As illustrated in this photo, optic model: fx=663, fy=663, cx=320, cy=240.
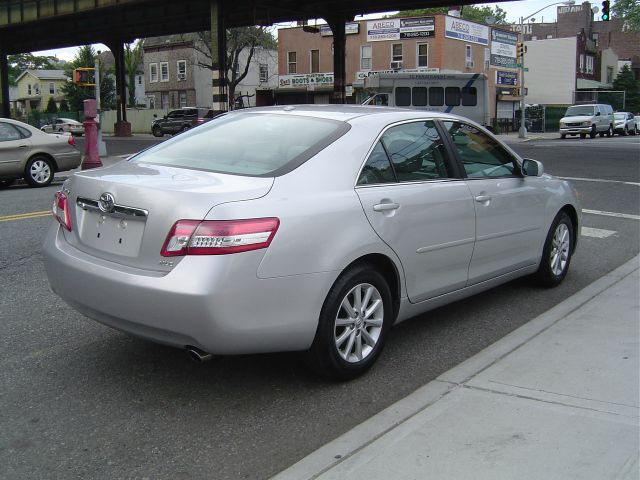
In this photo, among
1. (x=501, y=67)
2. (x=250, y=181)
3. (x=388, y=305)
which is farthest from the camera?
(x=501, y=67)

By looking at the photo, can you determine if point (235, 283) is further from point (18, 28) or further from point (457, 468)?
point (18, 28)

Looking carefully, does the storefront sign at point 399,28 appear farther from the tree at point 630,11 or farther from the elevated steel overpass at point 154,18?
the tree at point 630,11

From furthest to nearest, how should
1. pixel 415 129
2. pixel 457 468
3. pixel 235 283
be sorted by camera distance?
pixel 415 129 → pixel 235 283 → pixel 457 468

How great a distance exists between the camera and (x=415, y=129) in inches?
183

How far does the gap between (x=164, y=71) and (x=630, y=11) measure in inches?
1622

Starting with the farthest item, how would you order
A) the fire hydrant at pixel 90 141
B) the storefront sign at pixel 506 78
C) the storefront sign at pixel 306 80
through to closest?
1. the storefront sign at pixel 506 78
2. the storefront sign at pixel 306 80
3. the fire hydrant at pixel 90 141

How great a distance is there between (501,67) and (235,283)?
53.1 metres

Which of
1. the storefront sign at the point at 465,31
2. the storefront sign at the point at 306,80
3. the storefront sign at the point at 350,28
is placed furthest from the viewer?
the storefront sign at the point at 306,80

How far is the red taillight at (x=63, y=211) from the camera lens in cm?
405

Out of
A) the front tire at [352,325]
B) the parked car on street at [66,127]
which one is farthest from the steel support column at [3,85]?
the front tire at [352,325]

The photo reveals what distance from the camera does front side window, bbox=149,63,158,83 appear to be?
6175 centimetres

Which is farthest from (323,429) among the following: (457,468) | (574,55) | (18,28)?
(574,55)

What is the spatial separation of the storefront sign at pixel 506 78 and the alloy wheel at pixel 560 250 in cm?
4903

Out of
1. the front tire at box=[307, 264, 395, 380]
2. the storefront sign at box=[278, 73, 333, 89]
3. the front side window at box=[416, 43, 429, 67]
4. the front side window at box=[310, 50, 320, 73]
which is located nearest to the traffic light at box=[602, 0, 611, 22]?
the front side window at box=[416, 43, 429, 67]
